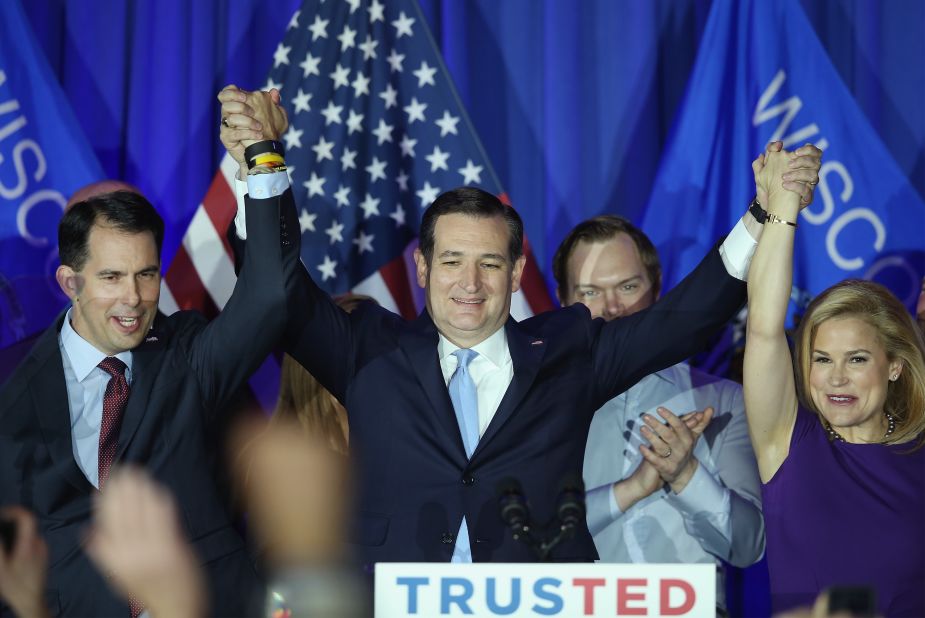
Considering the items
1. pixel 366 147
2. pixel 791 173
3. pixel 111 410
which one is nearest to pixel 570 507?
pixel 791 173

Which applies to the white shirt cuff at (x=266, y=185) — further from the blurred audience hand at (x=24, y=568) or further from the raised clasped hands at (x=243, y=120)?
the blurred audience hand at (x=24, y=568)

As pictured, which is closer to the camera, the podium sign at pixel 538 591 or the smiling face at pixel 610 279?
the podium sign at pixel 538 591

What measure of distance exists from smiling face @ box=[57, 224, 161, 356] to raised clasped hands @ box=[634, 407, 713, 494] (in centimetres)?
120

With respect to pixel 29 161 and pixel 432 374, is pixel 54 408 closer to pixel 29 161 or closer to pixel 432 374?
pixel 432 374

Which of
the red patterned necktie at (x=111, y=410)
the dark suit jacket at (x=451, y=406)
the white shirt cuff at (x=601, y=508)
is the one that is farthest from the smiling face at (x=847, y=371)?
the red patterned necktie at (x=111, y=410)

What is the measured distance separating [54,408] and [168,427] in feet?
0.80

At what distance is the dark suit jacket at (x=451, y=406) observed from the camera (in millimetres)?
2547

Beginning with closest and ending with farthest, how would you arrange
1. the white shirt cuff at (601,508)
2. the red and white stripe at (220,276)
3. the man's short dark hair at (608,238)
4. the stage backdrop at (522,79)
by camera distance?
the white shirt cuff at (601,508) → the man's short dark hair at (608,238) → the red and white stripe at (220,276) → the stage backdrop at (522,79)

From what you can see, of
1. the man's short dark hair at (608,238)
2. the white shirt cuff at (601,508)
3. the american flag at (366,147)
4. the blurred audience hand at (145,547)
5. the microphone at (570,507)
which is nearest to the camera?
the microphone at (570,507)

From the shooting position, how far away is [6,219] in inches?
160

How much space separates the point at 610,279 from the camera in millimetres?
3398

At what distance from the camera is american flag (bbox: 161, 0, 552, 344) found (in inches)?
161

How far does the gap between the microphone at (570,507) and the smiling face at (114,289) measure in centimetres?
115

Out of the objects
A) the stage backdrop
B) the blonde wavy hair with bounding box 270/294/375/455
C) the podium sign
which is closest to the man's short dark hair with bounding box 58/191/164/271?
the blonde wavy hair with bounding box 270/294/375/455
